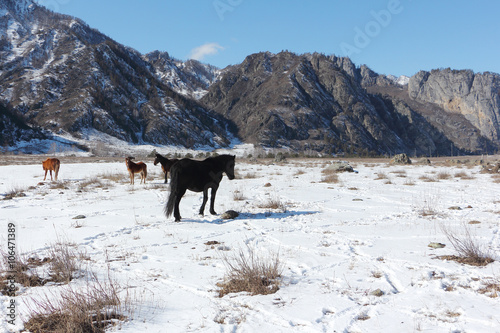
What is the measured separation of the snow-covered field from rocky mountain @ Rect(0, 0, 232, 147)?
3829 inches

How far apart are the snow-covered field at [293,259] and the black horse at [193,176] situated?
66cm

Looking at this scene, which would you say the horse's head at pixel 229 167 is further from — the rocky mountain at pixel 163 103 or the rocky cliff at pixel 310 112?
the rocky cliff at pixel 310 112

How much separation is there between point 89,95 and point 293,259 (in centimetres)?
11929

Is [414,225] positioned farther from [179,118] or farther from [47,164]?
[179,118]

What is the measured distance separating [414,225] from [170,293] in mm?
6248

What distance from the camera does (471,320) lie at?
290 cm

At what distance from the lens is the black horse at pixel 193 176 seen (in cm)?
790

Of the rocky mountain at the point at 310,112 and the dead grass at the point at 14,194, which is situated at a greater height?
the rocky mountain at the point at 310,112

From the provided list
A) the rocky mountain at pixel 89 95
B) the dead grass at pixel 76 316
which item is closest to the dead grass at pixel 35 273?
the dead grass at pixel 76 316

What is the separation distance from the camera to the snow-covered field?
10.1 feet

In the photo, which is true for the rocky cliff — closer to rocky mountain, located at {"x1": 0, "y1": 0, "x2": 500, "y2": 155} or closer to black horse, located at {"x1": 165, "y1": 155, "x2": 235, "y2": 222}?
rocky mountain, located at {"x1": 0, "y1": 0, "x2": 500, "y2": 155}

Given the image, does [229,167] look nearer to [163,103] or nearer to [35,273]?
[35,273]

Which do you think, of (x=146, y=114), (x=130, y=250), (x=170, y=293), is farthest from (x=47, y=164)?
(x=146, y=114)

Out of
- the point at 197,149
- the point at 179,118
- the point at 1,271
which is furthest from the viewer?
the point at 179,118
